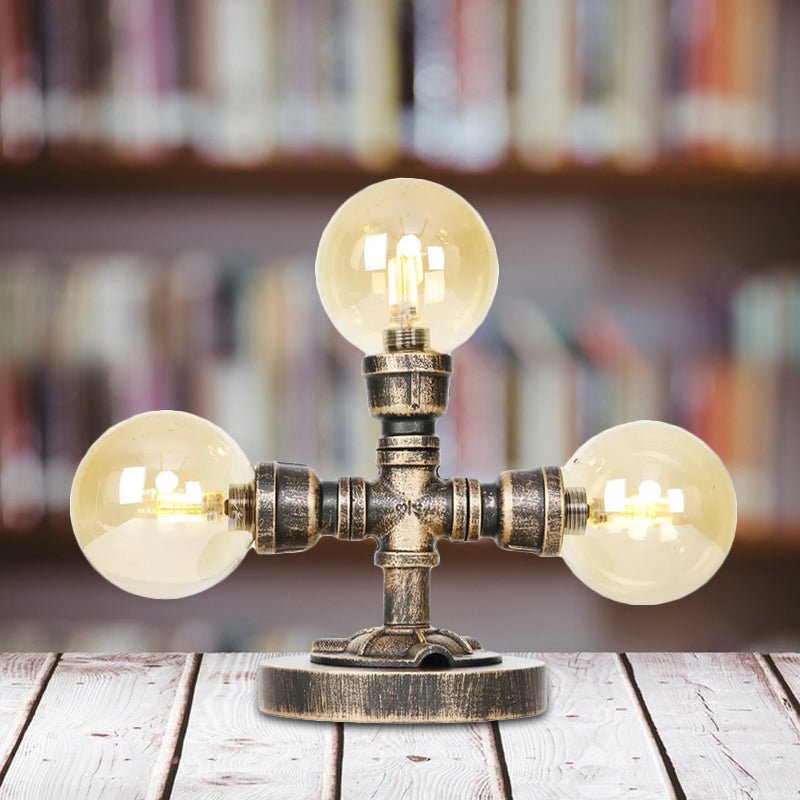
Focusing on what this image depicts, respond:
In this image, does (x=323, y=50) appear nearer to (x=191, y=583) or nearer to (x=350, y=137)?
(x=350, y=137)

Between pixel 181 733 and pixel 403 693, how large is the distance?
0.43 feet

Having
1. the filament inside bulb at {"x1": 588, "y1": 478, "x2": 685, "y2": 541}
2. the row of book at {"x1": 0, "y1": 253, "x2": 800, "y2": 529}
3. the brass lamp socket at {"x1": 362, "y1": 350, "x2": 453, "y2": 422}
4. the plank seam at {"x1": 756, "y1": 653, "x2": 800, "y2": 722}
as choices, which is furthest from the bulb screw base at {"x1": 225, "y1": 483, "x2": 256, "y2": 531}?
the row of book at {"x1": 0, "y1": 253, "x2": 800, "y2": 529}

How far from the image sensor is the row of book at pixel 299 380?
74.9 inches

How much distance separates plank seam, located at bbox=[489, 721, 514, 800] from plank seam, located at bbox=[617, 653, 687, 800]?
0.27ft

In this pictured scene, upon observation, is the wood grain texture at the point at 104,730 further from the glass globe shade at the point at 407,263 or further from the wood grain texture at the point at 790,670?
the wood grain texture at the point at 790,670

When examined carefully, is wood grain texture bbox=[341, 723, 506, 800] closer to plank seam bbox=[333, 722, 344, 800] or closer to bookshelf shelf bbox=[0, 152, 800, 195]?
plank seam bbox=[333, 722, 344, 800]

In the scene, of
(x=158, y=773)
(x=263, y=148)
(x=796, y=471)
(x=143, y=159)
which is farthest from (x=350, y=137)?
(x=158, y=773)

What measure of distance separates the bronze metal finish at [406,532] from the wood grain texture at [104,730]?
0.09 m

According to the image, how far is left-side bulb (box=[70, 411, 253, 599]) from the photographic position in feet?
2.62

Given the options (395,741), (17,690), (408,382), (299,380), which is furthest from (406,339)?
(299,380)

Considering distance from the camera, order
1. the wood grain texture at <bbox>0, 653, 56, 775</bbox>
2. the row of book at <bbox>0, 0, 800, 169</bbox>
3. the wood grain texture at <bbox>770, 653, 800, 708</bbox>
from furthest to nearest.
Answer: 1. the row of book at <bbox>0, 0, 800, 169</bbox>
2. the wood grain texture at <bbox>770, 653, 800, 708</bbox>
3. the wood grain texture at <bbox>0, 653, 56, 775</bbox>

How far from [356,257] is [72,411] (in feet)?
3.74

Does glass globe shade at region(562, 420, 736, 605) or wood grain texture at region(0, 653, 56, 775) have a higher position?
glass globe shade at region(562, 420, 736, 605)

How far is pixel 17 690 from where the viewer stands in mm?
899
